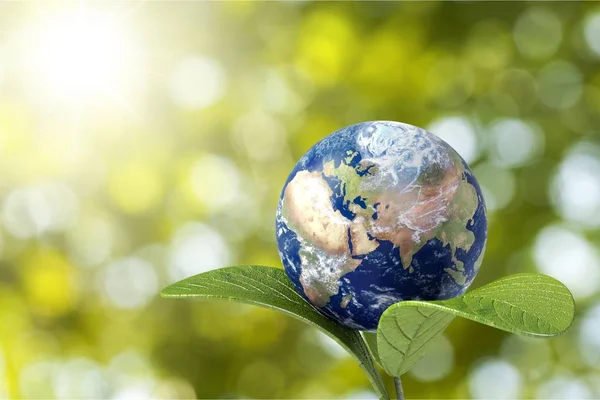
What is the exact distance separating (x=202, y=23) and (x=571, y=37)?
3149 mm

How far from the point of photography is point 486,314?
1.11 meters

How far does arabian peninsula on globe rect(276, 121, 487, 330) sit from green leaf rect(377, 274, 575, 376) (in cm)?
10

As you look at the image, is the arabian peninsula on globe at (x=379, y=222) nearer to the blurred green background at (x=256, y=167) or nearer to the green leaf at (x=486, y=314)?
the green leaf at (x=486, y=314)

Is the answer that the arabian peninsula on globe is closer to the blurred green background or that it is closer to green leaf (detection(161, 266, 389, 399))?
green leaf (detection(161, 266, 389, 399))

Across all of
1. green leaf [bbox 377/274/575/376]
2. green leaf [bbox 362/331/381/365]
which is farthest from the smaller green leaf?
green leaf [bbox 362/331/381/365]

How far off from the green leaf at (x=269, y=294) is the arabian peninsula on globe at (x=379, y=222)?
5cm

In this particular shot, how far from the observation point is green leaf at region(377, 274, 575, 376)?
43.9 inches

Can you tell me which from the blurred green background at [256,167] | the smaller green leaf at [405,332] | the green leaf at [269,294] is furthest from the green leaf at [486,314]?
the blurred green background at [256,167]

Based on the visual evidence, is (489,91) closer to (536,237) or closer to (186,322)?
(536,237)

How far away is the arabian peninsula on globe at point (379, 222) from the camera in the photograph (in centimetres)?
135

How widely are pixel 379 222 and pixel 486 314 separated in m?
0.31

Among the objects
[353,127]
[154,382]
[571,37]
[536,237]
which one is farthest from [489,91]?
[353,127]

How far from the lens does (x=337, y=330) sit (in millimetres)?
1499

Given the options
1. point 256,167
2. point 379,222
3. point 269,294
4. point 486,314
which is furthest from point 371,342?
point 256,167
